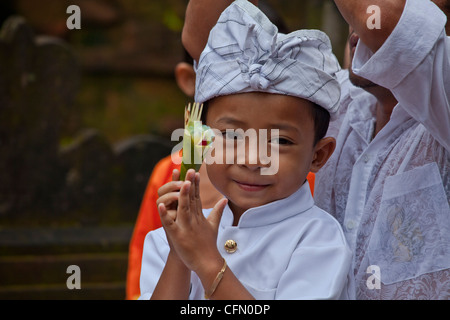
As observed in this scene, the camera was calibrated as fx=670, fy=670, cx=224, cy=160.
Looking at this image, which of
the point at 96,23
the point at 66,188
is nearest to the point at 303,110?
the point at 66,188

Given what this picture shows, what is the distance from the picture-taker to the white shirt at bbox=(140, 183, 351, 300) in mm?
1947

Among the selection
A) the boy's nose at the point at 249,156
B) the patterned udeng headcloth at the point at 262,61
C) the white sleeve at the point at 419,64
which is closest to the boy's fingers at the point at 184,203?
the boy's nose at the point at 249,156

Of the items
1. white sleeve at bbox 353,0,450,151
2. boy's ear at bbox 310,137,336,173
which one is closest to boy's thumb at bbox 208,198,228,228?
boy's ear at bbox 310,137,336,173

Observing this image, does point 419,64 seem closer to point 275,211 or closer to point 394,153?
point 394,153

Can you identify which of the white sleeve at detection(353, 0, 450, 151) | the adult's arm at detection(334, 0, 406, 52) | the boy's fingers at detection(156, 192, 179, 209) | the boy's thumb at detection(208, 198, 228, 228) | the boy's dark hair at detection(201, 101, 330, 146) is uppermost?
the adult's arm at detection(334, 0, 406, 52)

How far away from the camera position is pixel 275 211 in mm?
2115

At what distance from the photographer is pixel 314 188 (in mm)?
2570

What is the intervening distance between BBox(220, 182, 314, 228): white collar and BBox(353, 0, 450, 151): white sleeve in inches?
17.5

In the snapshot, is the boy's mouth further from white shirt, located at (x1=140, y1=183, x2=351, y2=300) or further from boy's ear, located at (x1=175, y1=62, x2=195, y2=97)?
boy's ear, located at (x1=175, y1=62, x2=195, y2=97)

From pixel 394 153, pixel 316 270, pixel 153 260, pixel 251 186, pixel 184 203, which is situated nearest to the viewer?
pixel 184 203

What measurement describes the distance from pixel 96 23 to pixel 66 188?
4.72 ft

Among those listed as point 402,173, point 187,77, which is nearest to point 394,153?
point 402,173

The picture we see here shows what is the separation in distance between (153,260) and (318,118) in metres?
0.70
